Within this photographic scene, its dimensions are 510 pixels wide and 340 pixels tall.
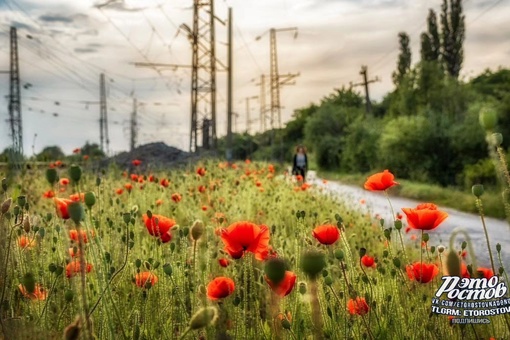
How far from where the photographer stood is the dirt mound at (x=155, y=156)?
698 inches

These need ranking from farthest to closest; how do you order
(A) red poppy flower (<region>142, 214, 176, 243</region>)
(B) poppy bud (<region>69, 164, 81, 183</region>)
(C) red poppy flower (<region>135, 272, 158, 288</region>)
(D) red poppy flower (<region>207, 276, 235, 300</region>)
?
1. (A) red poppy flower (<region>142, 214, 176, 243</region>)
2. (C) red poppy flower (<region>135, 272, 158, 288</region>)
3. (D) red poppy flower (<region>207, 276, 235, 300</region>)
4. (B) poppy bud (<region>69, 164, 81, 183</region>)

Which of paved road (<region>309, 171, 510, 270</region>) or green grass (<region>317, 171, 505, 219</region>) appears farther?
green grass (<region>317, 171, 505, 219</region>)

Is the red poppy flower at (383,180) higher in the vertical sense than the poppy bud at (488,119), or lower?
lower

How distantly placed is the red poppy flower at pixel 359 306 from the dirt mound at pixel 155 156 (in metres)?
15.4

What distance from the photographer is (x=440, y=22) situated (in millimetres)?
38438

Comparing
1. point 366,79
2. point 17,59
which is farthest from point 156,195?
point 366,79

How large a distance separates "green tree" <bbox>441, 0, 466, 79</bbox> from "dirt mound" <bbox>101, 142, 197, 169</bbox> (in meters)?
23.6

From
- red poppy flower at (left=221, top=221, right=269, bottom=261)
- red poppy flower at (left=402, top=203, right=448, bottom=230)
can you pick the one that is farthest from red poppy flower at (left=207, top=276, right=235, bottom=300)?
red poppy flower at (left=402, top=203, right=448, bottom=230)

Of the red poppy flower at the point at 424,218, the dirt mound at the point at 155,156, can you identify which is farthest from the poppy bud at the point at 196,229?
the dirt mound at the point at 155,156

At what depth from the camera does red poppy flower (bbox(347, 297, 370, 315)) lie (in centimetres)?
191

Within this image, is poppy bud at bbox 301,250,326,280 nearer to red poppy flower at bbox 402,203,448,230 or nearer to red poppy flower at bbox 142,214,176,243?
red poppy flower at bbox 402,203,448,230

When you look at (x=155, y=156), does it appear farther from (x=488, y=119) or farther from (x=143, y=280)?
(x=488, y=119)

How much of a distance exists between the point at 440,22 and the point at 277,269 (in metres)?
40.4

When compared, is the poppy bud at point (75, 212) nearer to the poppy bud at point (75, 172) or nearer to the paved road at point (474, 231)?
the poppy bud at point (75, 172)
